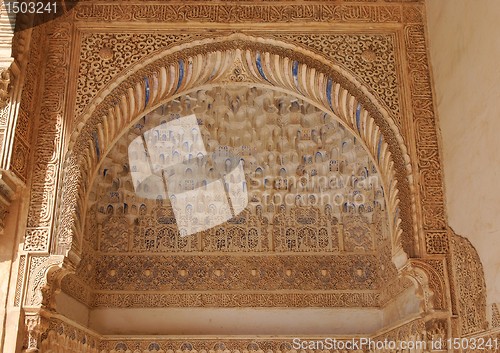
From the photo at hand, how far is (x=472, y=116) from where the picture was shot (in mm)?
3988

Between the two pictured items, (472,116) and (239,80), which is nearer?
(472,116)

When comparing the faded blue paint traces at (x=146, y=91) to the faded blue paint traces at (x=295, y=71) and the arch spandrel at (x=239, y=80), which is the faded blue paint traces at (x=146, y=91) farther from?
the faded blue paint traces at (x=295, y=71)

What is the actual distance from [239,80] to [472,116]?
2015 millimetres

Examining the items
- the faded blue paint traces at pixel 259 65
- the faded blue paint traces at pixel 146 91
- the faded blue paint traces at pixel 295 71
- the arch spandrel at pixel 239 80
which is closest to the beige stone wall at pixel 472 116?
the arch spandrel at pixel 239 80

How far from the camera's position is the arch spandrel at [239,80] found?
4.62 meters

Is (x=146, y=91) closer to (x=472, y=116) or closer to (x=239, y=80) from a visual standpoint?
(x=239, y=80)

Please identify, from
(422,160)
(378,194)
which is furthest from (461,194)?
(378,194)

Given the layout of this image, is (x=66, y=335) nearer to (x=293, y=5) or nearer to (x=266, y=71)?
(x=266, y=71)

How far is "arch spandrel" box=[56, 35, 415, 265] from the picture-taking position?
4.62 m

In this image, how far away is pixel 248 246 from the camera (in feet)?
22.2

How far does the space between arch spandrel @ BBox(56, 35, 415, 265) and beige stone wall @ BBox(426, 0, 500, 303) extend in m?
0.40

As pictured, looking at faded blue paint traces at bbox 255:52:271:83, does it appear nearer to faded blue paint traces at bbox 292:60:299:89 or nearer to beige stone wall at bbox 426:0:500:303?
faded blue paint traces at bbox 292:60:299:89

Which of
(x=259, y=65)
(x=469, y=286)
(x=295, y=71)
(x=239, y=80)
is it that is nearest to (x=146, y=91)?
(x=239, y=80)

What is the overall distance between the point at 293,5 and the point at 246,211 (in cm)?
260
